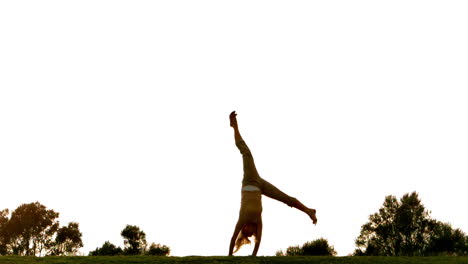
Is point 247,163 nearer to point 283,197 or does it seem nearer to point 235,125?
point 235,125

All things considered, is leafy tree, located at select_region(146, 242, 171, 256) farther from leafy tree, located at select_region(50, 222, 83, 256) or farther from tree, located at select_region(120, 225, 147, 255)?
leafy tree, located at select_region(50, 222, 83, 256)

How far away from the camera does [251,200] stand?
17.8 metres

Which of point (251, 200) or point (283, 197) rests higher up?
point (283, 197)

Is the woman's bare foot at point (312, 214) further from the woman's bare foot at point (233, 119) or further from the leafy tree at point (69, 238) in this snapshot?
the leafy tree at point (69, 238)

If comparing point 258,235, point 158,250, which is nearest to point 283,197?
point 258,235

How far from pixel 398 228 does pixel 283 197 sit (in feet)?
146

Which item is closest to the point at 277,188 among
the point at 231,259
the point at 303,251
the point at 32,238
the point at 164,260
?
the point at 231,259

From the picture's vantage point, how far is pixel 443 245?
4838 centimetres

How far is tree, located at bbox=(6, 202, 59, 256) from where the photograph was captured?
6669 cm

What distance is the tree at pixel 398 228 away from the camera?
57.8m

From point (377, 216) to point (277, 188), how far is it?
45067mm

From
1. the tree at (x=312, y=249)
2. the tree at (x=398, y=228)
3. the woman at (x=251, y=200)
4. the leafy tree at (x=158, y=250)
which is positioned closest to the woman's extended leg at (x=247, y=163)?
the woman at (x=251, y=200)

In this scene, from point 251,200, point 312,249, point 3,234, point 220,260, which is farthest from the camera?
point 3,234

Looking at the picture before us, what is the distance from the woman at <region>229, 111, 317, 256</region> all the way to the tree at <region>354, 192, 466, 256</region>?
41.8 m
